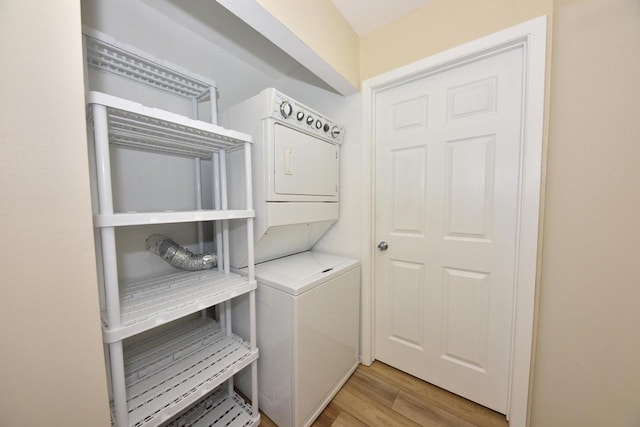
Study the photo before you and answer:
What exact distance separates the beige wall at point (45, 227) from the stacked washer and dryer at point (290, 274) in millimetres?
711

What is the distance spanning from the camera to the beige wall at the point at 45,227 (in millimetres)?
507

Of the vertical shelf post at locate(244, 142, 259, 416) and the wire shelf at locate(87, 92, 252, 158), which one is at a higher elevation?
the wire shelf at locate(87, 92, 252, 158)

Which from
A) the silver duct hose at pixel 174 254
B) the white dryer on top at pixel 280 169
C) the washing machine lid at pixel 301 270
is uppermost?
the white dryer on top at pixel 280 169

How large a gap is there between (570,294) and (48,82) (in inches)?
83.0

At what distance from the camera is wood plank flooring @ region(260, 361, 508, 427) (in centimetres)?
128

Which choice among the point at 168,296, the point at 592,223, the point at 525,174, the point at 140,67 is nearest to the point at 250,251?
the point at 168,296

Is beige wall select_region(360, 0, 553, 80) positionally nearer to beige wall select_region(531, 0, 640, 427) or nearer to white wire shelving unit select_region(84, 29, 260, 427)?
beige wall select_region(531, 0, 640, 427)

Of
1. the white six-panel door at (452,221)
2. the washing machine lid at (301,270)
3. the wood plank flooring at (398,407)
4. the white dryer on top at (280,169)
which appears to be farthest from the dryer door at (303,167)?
the wood plank flooring at (398,407)

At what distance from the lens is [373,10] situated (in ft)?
Result: 4.63

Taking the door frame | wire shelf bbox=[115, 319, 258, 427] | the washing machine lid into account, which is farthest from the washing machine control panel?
wire shelf bbox=[115, 319, 258, 427]

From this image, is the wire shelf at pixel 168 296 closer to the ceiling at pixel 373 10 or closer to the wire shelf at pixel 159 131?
the wire shelf at pixel 159 131

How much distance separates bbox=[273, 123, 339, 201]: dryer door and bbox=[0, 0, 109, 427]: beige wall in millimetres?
778

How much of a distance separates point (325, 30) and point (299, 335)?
5.68 feet

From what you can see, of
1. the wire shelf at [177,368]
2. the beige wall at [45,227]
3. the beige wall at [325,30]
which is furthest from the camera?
A: the beige wall at [325,30]
